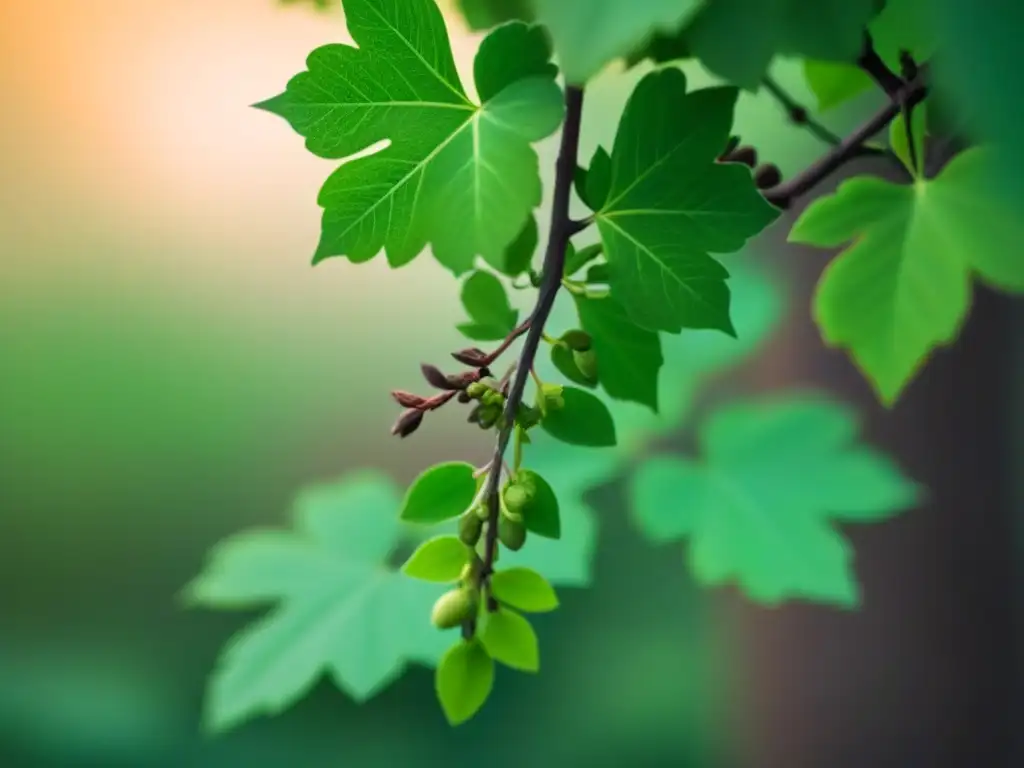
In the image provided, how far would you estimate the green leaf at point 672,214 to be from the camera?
25 centimetres

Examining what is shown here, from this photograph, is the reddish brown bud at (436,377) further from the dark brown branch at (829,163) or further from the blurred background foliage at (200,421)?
the blurred background foliage at (200,421)

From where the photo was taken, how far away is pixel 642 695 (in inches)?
49.8

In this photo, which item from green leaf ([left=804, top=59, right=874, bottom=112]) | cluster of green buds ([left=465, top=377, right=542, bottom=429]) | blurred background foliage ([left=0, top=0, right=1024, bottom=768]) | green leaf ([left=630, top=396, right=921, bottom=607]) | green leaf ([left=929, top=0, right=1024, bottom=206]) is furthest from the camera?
blurred background foliage ([left=0, top=0, right=1024, bottom=768])

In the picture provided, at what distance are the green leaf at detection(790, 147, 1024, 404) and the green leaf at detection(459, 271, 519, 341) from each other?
4.2 inches

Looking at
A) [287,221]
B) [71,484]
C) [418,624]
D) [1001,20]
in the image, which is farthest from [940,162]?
[71,484]

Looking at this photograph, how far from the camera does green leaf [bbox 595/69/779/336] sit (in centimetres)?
25

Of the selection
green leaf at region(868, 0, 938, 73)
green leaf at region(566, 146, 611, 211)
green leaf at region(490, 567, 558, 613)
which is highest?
green leaf at region(868, 0, 938, 73)

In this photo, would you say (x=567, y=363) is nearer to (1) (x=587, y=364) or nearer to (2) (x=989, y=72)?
(1) (x=587, y=364)

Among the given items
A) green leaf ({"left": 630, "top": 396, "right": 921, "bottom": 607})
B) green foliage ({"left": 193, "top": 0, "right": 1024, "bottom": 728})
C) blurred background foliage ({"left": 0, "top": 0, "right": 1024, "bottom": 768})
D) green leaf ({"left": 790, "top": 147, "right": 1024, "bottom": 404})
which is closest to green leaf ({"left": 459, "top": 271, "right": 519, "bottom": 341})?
green foliage ({"left": 193, "top": 0, "right": 1024, "bottom": 728})

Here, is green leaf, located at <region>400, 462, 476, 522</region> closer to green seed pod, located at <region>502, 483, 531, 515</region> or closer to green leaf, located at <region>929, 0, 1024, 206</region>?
green seed pod, located at <region>502, 483, 531, 515</region>

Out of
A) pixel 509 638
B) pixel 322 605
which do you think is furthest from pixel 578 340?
pixel 322 605

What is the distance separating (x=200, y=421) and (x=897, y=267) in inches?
44.7

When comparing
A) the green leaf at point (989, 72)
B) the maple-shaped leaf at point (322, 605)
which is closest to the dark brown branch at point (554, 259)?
the green leaf at point (989, 72)

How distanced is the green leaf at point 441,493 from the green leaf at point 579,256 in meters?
0.07
